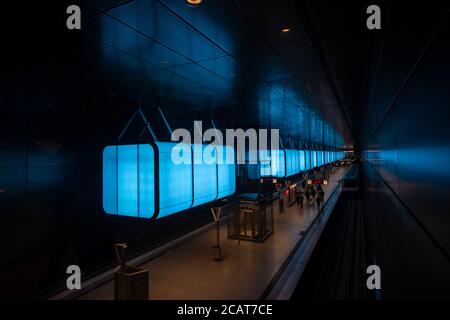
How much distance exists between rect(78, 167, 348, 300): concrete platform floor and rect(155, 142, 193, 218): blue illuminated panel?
67.8 inches

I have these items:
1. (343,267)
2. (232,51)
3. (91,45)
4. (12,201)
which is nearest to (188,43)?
(232,51)

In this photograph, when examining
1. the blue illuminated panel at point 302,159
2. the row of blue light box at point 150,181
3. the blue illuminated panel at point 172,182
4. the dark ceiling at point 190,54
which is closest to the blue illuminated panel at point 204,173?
the row of blue light box at point 150,181

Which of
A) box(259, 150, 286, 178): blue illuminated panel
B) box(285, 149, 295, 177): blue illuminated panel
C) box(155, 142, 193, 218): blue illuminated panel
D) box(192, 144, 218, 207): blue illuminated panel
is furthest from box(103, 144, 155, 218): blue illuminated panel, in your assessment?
box(285, 149, 295, 177): blue illuminated panel

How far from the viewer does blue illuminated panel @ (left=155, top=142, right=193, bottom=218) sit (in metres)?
5.42

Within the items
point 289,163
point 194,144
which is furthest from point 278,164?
point 194,144

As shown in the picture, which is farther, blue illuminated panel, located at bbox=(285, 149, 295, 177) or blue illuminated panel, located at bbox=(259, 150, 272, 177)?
blue illuminated panel, located at bbox=(285, 149, 295, 177)

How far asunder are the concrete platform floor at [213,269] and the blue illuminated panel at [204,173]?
1.79 metres

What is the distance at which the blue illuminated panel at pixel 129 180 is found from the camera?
550 cm

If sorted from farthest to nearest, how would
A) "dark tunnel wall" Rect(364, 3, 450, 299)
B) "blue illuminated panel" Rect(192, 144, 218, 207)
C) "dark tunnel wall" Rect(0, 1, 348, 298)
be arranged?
"blue illuminated panel" Rect(192, 144, 218, 207)
"dark tunnel wall" Rect(0, 1, 348, 298)
"dark tunnel wall" Rect(364, 3, 450, 299)

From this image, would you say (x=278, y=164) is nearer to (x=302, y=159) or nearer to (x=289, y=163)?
(x=289, y=163)

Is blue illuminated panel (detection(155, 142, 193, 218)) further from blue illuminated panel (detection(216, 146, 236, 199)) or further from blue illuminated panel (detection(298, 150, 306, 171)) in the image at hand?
blue illuminated panel (detection(298, 150, 306, 171))

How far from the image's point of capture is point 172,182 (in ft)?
18.9

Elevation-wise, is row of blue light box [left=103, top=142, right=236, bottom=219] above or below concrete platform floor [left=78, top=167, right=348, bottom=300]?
above

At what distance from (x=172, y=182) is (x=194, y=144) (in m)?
1.27
